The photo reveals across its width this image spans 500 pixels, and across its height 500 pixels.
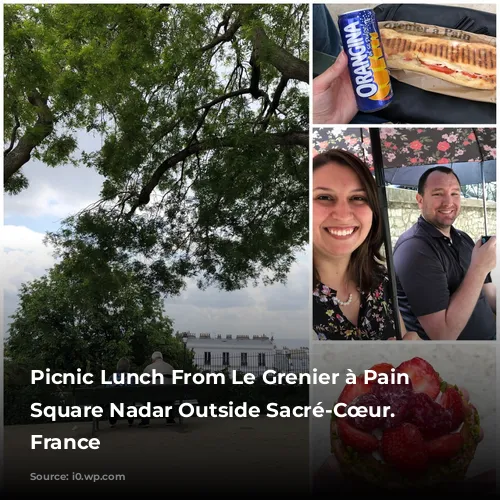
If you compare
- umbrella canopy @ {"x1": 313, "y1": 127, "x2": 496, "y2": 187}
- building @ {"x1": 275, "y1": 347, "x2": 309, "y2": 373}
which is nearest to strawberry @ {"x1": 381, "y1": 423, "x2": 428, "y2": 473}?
building @ {"x1": 275, "y1": 347, "x2": 309, "y2": 373}

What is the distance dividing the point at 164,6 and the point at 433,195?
281 centimetres

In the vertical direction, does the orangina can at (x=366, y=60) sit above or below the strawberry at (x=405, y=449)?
above

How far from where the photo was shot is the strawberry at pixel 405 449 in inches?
252

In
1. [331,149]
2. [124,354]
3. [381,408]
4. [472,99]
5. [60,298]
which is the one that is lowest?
[381,408]

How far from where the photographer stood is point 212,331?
6.69m

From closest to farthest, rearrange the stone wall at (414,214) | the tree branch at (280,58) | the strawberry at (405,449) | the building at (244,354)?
the strawberry at (405,449) < the stone wall at (414,214) < the building at (244,354) < the tree branch at (280,58)

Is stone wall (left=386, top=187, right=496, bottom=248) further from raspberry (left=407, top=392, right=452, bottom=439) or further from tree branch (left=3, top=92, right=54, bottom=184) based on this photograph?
tree branch (left=3, top=92, right=54, bottom=184)

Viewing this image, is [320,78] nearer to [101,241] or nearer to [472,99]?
[472,99]

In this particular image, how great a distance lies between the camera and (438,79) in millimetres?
6602

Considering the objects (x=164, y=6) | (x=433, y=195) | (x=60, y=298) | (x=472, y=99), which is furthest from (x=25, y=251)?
(x=472, y=99)

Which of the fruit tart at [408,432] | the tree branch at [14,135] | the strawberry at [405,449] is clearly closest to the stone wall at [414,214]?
the fruit tart at [408,432]

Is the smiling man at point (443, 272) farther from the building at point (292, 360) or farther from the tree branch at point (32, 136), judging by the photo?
the tree branch at point (32, 136)

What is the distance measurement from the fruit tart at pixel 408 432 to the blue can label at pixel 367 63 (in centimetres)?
220

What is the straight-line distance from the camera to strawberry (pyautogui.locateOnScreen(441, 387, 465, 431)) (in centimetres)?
648
